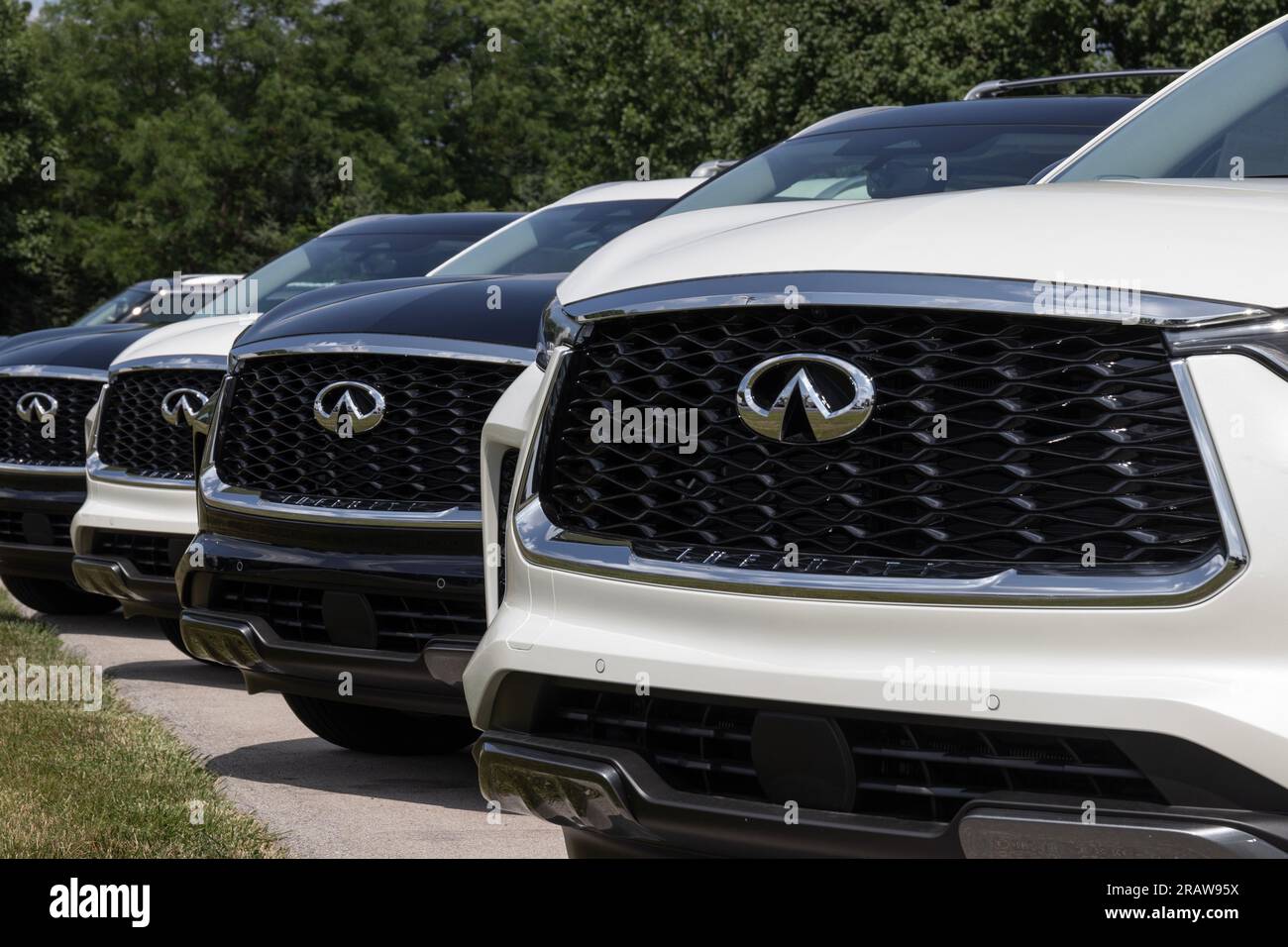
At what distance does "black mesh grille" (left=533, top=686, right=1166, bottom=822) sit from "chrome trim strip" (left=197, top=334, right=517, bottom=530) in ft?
5.37

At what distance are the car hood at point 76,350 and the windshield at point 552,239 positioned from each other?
113 inches

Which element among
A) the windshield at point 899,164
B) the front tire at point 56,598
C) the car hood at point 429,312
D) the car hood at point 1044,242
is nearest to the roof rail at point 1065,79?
the windshield at point 899,164

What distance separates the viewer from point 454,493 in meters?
4.82

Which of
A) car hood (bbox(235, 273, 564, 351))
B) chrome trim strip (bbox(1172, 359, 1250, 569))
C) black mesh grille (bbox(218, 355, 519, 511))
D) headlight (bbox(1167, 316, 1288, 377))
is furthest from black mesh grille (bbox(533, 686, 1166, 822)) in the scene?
car hood (bbox(235, 273, 564, 351))

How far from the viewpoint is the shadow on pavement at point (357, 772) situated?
17.3 feet

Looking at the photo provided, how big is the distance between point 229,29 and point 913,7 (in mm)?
29650

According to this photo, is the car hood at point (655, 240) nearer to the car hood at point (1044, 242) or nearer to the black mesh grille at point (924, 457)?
the car hood at point (1044, 242)

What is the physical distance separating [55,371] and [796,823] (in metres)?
6.99

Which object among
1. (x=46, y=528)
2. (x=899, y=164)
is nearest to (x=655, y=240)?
(x=899, y=164)

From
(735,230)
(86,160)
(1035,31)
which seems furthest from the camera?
(86,160)

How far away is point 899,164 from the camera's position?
5516 millimetres

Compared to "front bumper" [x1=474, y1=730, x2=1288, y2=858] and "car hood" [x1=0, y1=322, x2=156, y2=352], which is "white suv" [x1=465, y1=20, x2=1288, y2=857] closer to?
"front bumper" [x1=474, y1=730, x2=1288, y2=858]
